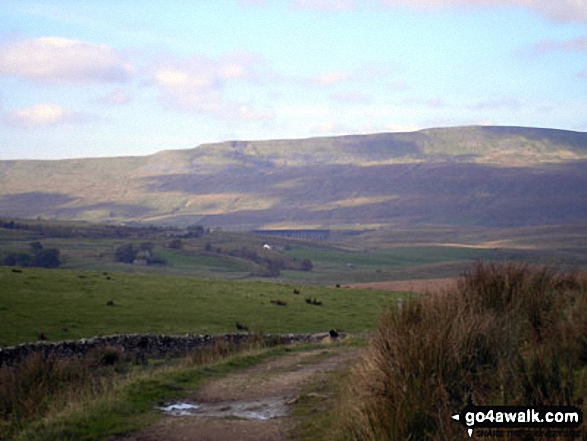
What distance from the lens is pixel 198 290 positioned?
44.5 m

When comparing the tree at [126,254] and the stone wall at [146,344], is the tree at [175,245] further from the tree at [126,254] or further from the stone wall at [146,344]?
the stone wall at [146,344]

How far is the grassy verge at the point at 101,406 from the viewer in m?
11.0

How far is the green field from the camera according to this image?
31109mm

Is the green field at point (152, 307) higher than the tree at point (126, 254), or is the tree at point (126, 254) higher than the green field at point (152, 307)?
the green field at point (152, 307)

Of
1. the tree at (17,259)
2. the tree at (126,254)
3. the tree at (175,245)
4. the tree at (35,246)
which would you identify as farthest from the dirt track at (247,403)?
the tree at (175,245)

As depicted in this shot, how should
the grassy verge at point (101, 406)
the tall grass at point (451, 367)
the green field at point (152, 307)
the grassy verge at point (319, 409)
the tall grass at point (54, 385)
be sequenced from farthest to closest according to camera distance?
the green field at point (152, 307) < the tall grass at point (54, 385) < the grassy verge at point (101, 406) < the grassy verge at point (319, 409) < the tall grass at point (451, 367)

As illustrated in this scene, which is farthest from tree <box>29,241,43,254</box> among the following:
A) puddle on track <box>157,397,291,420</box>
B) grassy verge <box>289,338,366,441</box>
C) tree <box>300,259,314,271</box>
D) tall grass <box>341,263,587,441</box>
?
tall grass <box>341,263,587,441</box>

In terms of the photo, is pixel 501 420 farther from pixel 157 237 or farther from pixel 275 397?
pixel 157 237

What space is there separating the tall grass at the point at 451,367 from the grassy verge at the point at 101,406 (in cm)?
353

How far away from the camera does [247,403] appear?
13242mm

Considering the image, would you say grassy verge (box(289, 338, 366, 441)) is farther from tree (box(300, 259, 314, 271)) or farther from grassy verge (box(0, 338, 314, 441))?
tree (box(300, 259, 314, 271))

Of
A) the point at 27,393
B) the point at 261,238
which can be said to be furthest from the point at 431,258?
the point at 27,393

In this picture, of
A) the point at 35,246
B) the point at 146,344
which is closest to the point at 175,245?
the point at 35,246

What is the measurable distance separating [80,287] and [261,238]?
5344 inches
